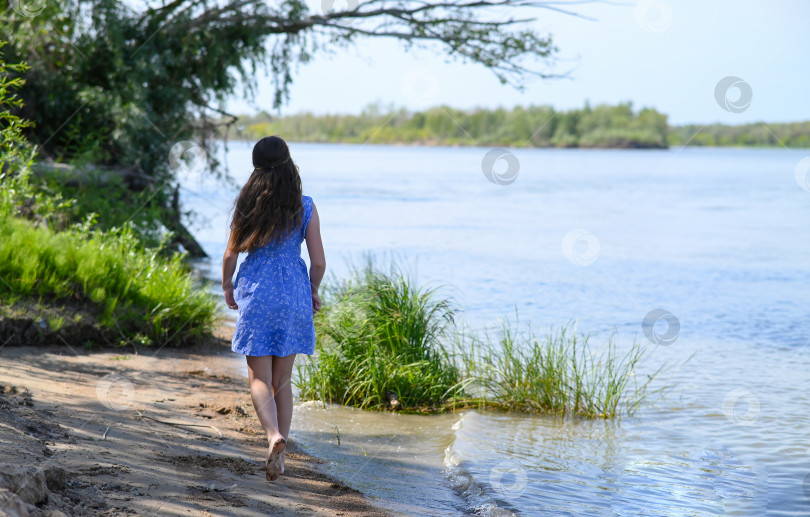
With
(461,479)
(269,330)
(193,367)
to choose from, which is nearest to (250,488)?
(269,330)

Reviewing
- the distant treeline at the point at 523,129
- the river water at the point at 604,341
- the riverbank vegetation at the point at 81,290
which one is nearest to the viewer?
the river water at the point at 604,341

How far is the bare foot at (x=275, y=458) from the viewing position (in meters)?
4.48

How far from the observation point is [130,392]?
6.33 metres

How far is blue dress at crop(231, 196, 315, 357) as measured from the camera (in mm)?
4668

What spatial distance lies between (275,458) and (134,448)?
1.00 meters

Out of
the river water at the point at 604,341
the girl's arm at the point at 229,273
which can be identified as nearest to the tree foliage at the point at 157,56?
the river water at the point at 604,341

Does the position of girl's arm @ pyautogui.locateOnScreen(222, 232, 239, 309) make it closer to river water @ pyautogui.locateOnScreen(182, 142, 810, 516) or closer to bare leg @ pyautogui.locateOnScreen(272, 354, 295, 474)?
river water @ pyautogui.locateOnScreen(182, 142, 810, 516)

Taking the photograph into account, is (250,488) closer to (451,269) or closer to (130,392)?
(130,392)

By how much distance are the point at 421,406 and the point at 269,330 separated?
2916 mm

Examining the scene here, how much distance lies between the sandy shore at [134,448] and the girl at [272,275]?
16.1 inches

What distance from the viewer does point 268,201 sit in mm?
4715

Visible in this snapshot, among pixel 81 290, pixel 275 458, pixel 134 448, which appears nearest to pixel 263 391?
pixel 275 458

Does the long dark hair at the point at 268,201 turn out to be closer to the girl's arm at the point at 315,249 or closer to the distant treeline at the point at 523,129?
the girl's arm at the point at 315,249

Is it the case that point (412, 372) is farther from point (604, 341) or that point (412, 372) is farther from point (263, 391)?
point (604, 341)
